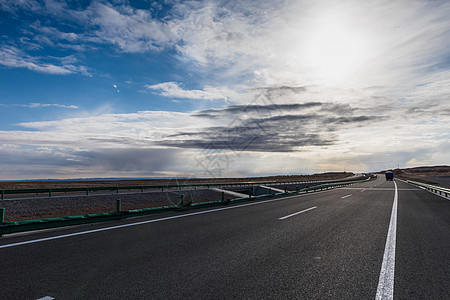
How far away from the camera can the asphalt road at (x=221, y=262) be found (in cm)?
414

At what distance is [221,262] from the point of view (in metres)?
5.43

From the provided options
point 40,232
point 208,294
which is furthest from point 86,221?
point 208,294

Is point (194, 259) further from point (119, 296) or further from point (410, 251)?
point (410, 251)

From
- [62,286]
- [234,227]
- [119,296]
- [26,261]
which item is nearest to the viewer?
[119,296]

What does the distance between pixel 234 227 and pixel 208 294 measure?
5104mm

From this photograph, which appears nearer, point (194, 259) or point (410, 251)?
point (194, 259)

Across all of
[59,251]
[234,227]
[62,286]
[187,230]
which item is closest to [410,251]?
[234,227]

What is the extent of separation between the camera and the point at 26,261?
539cm

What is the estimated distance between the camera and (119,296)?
3.92m

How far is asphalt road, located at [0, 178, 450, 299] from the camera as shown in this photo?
4.14m

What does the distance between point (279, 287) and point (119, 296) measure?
230 cm

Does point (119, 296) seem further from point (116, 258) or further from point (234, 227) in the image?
point (234, 227)

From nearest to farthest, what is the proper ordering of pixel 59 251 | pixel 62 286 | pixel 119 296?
1. pixel 119 296
2. pixel 62 286
3. pixel 59 251

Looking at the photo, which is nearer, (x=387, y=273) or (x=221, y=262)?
(x=387, y=273)
